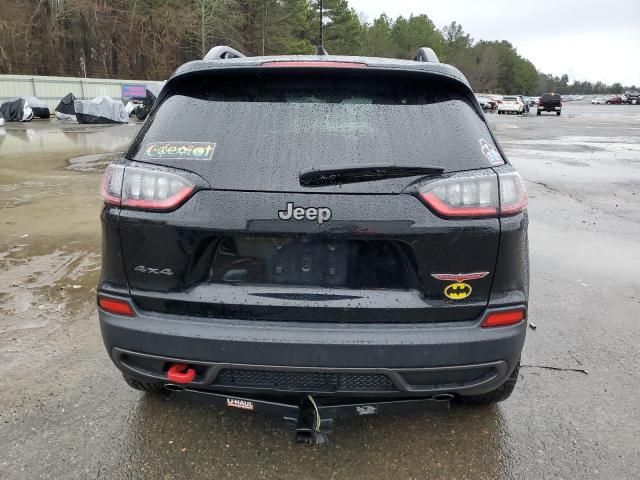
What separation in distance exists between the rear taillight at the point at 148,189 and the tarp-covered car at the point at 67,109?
94.7 ft

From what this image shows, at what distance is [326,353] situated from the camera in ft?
6.30

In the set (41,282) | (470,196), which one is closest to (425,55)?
(470,196)

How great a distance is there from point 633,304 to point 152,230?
13.0 feet

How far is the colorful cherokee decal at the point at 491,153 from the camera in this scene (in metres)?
2.05

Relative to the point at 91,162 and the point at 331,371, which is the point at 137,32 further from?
the point at 331,371

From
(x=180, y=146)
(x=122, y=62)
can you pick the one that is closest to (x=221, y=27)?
(x=122, y=62)

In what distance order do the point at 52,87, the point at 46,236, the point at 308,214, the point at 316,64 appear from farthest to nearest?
the point at 52,87
the point at 46,236
the point at 316,64
the point at 308,214

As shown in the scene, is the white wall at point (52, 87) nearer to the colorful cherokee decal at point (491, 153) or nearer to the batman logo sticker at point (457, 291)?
the colorful cherokee decal at point (491, 153)

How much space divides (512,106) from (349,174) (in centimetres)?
4987

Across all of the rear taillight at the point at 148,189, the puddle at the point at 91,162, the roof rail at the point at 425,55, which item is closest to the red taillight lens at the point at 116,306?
the rear taillight at the point at 148,189

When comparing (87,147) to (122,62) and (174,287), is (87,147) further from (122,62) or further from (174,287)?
(122,62)

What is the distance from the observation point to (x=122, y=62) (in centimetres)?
4903

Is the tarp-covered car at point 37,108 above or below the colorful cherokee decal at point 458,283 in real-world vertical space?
below

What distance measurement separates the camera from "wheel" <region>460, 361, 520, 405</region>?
238 cm
